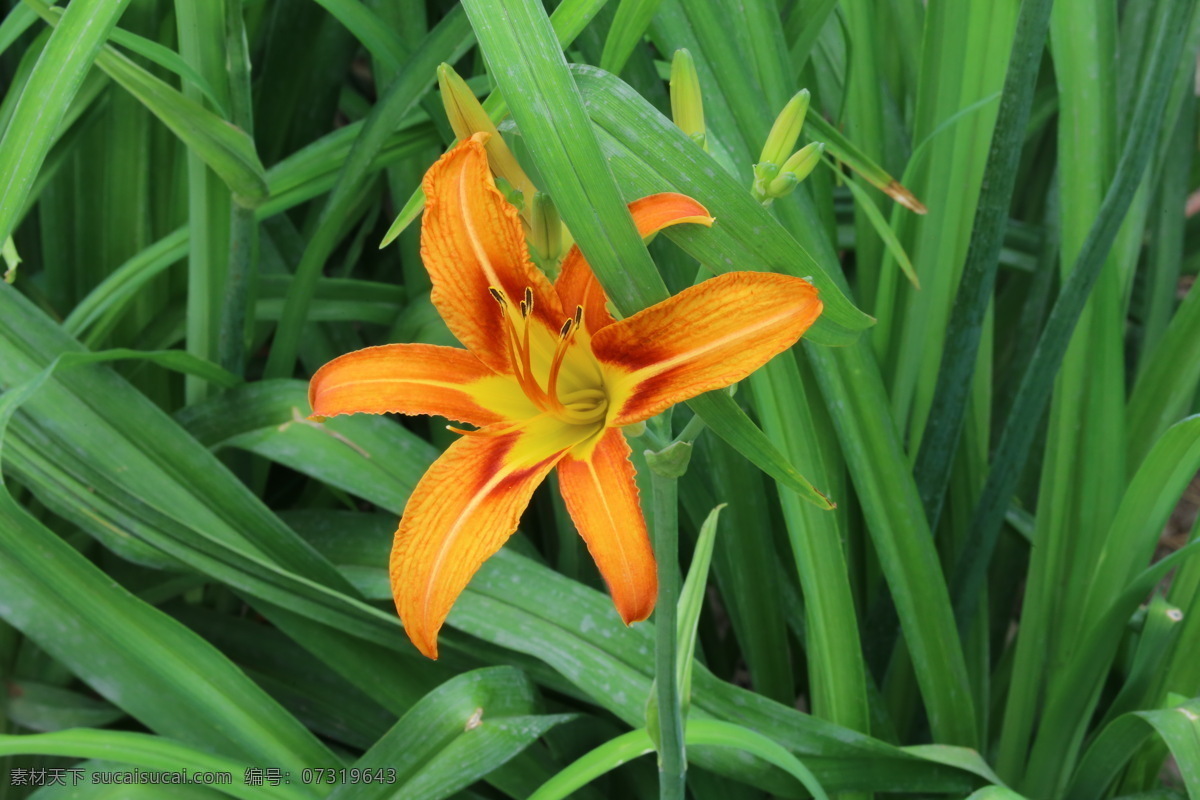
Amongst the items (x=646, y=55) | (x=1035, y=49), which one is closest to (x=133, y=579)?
(x=646, y=55)

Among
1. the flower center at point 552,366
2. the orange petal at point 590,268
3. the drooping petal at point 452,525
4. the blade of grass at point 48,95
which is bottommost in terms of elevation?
the drooping petal at point 452,525

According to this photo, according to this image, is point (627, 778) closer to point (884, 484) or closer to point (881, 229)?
point (884, 484)

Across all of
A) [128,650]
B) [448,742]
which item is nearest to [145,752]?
[128,650]

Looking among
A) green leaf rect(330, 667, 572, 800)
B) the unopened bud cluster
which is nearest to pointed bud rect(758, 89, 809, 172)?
the unopened bud cluster

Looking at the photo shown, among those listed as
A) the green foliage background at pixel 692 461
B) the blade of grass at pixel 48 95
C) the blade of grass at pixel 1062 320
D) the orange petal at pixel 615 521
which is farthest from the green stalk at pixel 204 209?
the blade of grass at pixel 1062 320

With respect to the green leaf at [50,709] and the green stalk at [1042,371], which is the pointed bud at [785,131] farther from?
the green leaf at [50,709]

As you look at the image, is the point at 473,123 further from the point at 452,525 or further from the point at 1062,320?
the point at 1062,320
